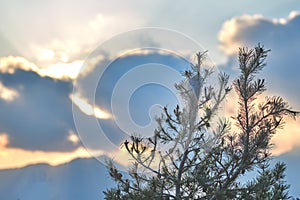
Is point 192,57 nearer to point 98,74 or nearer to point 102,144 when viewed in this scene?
point 98,74

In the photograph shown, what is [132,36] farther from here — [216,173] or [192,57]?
[216,173]

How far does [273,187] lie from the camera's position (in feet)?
14.4

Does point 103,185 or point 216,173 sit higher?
point 103,185

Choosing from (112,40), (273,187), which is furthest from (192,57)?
(273,187)

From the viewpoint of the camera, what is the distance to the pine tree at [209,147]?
14.3ft

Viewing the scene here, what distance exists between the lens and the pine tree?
4.36 meters

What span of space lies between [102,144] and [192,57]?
4.21 ft

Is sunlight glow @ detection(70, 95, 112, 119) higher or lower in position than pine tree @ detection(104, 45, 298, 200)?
higher

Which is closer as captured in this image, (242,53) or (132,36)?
(242,53)

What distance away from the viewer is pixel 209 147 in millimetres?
4496

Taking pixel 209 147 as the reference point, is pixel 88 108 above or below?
above

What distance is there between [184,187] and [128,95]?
1.06 meters

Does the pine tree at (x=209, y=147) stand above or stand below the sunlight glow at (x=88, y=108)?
below

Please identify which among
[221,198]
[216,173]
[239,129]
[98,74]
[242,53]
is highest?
[98,74]
